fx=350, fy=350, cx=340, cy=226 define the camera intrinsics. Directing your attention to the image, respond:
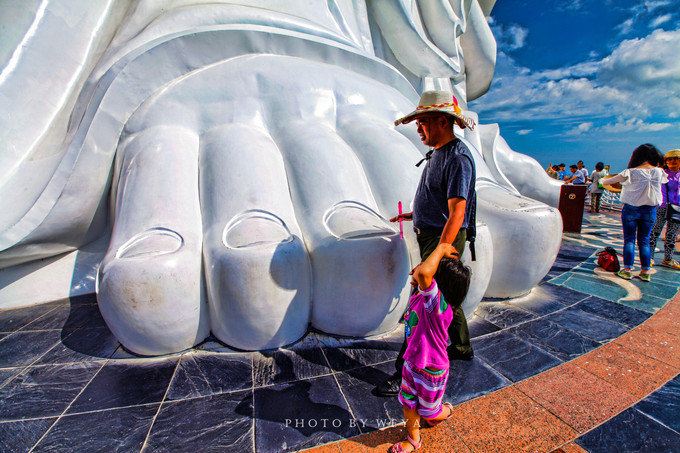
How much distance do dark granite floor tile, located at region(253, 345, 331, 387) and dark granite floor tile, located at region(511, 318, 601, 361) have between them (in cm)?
151

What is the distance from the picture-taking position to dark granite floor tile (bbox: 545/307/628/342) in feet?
8.64

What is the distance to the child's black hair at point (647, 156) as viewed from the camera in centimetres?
372

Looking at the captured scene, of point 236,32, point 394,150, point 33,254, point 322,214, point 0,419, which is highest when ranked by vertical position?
point 236,32

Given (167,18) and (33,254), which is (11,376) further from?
(167,18)

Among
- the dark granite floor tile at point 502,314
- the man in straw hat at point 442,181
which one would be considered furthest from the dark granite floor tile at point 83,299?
the dark granite floor tile at point 502,314

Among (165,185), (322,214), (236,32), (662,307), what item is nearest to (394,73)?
(236,32)

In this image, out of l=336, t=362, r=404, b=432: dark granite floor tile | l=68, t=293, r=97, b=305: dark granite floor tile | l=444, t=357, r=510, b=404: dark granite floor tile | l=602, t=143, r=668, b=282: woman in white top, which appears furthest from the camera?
l=602, t=143, r=668, b=282: woman in white top

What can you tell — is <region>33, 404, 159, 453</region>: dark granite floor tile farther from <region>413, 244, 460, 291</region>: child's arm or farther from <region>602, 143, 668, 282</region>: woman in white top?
<region>602, 143, 668, 282</region>: woman in white top

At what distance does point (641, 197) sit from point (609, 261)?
861mm

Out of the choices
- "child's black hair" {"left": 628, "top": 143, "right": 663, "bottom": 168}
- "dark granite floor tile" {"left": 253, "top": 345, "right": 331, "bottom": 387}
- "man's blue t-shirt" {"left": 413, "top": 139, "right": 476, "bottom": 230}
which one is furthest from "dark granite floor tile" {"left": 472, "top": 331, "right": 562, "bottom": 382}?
"child's black hair" {"left": 628, "top": 143, "right": 663, "bottom": 168}

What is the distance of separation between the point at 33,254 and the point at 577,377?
4.53 metres

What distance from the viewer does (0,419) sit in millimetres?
1937

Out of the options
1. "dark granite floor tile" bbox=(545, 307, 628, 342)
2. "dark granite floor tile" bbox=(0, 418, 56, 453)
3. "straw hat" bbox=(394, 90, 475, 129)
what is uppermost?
"straw hat" bbox=(394, 90, 475, 129)

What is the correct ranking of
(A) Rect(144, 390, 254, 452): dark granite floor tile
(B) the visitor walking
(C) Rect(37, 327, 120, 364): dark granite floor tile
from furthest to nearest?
(B) the visitor walking → (C) Rect(37, 327, 120, 364): dark granite floor tile → (A) Rect(144, 390, 254, 452): dark granite floor tile
